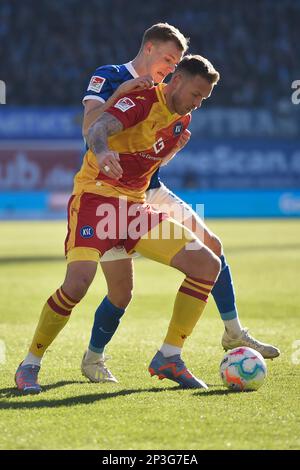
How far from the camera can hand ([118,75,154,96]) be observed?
5391mm

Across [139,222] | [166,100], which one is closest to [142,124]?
[166,100]

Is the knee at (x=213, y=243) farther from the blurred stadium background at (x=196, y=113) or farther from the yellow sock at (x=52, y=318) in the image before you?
the blurred stadium background at (x=196, y=113)

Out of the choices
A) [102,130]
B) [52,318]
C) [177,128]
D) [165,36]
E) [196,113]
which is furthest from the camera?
[196,113]

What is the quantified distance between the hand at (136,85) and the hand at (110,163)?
1.61 feet

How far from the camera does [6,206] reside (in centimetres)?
2959

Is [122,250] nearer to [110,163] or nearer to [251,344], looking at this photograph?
[110,163]

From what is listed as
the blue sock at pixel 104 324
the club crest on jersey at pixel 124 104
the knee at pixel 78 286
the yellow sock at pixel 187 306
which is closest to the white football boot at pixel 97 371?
the blue sock at pixel 104 324

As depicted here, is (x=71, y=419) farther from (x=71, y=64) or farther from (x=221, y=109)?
(x=71, y=64)

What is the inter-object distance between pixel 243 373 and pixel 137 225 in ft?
3.45

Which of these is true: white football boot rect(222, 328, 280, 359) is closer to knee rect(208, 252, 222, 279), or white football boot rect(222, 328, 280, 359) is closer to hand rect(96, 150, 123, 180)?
knee rect(208, 252, 222, 279)

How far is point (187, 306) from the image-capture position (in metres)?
5.50

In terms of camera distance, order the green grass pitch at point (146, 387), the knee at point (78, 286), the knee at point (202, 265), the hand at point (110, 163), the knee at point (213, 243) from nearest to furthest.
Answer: the green grass pitch at point (146, 387)
the hand at point (110, 163)
the knee at point (78, 286)
the knee at point (202, 265)
the knee at point (213, 243)

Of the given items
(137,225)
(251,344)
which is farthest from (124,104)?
(251,344)

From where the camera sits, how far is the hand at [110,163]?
507 cm
